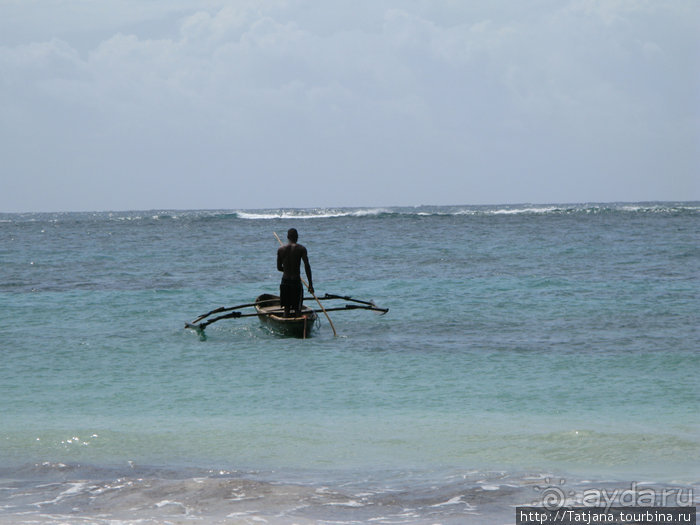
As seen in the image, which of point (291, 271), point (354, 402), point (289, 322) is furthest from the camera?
point (291, 271)

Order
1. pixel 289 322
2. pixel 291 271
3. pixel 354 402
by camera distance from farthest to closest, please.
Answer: pixel 291 271, pixel 289 322, pixel 354 402

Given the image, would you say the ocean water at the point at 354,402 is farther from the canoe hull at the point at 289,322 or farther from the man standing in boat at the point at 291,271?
the man standing in boat at the point at 291,271

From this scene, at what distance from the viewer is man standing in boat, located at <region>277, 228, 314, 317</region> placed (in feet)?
41.7

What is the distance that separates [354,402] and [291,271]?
181 inches

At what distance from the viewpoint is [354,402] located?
8.57 metres

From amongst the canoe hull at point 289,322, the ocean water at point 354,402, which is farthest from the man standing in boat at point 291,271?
the ocean water at point 354,402

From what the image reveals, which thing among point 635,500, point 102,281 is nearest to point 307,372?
point 635,500

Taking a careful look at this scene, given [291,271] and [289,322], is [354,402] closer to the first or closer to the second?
[289,322]

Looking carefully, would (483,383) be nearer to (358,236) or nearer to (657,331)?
(657,331)

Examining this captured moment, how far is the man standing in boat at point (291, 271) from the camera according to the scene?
12.7 metres

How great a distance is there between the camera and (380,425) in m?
7.66

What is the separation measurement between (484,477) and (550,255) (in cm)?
2118

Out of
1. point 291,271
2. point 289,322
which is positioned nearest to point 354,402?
point 289,322

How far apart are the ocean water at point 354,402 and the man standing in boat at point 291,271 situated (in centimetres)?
66
